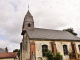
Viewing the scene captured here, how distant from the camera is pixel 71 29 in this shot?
30.1 metres

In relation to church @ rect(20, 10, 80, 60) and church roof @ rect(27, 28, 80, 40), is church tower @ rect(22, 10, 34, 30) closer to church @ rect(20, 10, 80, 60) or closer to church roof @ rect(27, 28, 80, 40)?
church @ rect(20, 10, 80, 60)

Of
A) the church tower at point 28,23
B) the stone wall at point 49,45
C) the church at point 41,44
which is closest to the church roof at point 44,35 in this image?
the church at point 41,44

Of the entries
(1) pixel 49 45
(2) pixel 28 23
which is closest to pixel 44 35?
(1) pixel 49 45

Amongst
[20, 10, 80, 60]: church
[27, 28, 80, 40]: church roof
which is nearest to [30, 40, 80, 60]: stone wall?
[20, 10, 80, 60]: church

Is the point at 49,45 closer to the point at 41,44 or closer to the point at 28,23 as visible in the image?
the point at 41,44

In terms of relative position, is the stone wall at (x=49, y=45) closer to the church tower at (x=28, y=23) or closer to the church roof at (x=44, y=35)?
the church roof at (x=44, y=35)

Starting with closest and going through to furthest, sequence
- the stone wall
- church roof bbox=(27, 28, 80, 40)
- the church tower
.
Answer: the stone wall → church roof bbox=(27, 28, 80, 40) → the church tower

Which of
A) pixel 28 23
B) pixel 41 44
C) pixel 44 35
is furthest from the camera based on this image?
pixel 28 23

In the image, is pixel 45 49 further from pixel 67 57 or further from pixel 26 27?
pixel 26 27

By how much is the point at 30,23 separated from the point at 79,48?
13408mm

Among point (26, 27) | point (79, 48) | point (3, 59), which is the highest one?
point (26, 27)

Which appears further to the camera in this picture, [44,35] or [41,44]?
[44,35]

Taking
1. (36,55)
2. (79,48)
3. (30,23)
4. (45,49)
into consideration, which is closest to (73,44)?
(79,48)

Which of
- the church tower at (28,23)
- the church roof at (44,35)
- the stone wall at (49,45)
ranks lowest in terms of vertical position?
the stone wall at (49,45)
